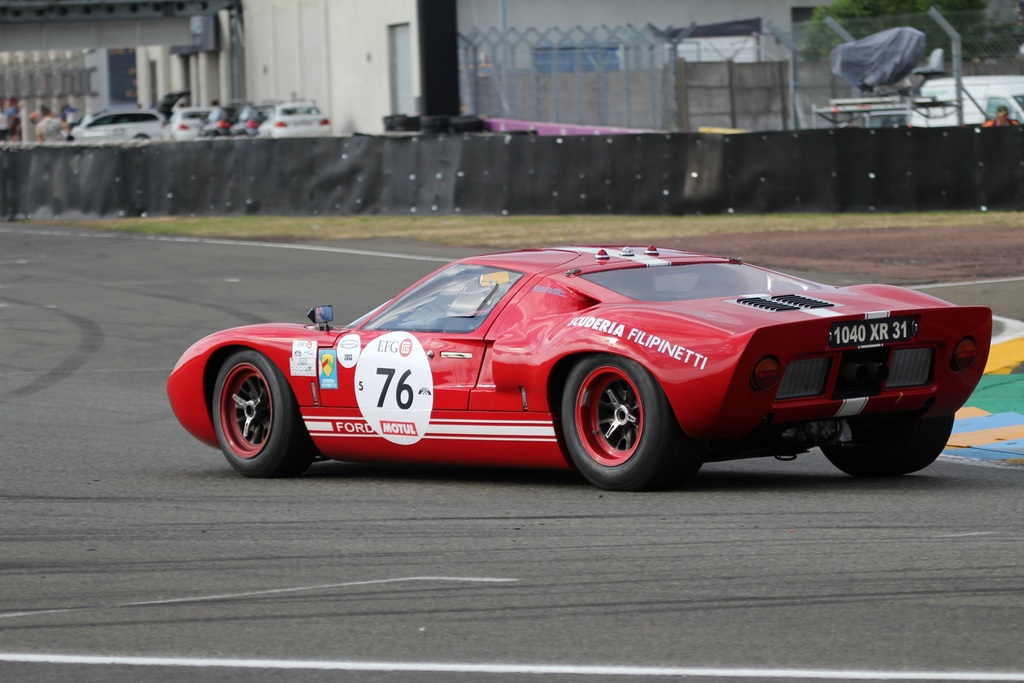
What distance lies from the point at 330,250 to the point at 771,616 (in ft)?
62.0

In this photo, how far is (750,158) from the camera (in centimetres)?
2517

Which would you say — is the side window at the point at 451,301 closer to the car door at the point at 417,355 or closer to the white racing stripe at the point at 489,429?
the car door at the point at 417,355

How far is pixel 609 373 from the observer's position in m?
6.98

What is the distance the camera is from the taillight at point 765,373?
664 cm

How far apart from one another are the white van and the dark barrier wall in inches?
208

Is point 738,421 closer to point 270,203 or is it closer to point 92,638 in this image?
point 92,638

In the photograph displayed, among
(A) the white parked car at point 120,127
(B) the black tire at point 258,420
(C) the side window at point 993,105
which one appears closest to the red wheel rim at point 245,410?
(B) the black tire at point 258,420

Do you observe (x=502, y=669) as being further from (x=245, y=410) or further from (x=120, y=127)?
(x=120, y=127)

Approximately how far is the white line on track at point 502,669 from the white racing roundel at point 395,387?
3129mm

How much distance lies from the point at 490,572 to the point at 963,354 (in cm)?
278

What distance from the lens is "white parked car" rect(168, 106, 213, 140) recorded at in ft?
182

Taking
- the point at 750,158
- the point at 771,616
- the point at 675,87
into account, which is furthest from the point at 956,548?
the point at 675,87

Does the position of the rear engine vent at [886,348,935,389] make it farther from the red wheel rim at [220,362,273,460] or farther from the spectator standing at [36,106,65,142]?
the spectator standing at [36,106,65,142]

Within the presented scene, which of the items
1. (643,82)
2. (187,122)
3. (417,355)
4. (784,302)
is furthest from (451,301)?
(187,122)
